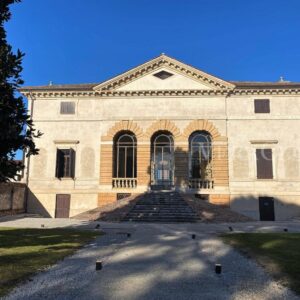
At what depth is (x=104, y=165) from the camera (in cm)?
3075

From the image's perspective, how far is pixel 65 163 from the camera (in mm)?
31422

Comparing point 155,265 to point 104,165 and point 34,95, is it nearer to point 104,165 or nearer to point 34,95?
point 104,165

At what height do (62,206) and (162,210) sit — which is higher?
(162,210)

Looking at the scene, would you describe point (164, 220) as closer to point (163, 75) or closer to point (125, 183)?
point (125, 183)

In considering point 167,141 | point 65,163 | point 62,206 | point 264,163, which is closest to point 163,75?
point 167,141

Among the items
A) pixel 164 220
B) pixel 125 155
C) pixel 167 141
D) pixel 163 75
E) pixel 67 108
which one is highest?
pixel 163 75

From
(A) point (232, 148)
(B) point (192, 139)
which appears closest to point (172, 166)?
(B) point (192, 139)

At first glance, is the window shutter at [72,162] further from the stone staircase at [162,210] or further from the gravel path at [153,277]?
the gravel path at [153,277]

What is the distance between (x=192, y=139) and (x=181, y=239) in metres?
17.6

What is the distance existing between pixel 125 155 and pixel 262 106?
522 inches

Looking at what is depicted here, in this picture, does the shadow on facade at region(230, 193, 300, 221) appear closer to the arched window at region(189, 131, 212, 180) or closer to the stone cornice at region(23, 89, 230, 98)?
the arched window at region(189, 131, 212, 180)

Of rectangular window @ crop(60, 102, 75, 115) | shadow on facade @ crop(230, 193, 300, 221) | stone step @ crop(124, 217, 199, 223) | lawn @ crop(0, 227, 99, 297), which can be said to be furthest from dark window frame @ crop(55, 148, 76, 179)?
lawn @ crop(0, 227, 99, 297)

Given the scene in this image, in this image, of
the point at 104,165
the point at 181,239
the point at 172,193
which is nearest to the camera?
the point at 181,239

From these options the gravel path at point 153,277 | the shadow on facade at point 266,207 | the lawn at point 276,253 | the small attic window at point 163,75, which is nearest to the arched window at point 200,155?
the shadow on facade at point 266,207
